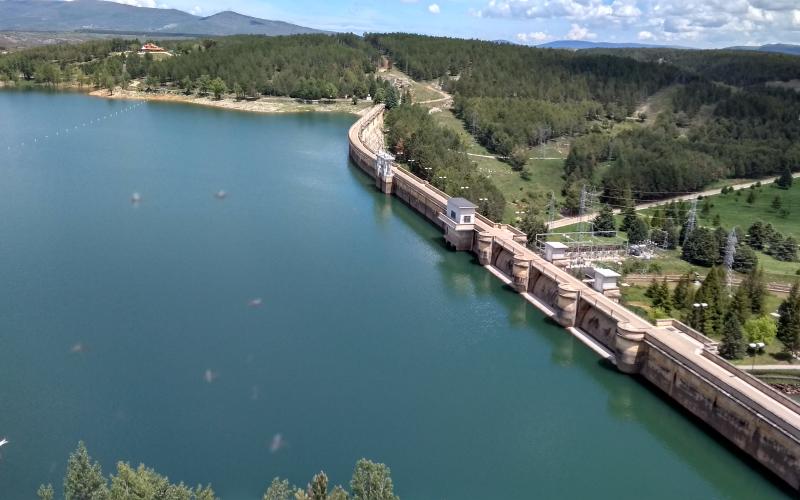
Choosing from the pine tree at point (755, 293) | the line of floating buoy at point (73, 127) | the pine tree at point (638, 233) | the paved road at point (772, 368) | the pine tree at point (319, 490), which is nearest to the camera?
the pine tree at point (319, 490)

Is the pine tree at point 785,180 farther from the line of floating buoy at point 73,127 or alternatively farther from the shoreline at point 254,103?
the line of floating buoy at point 73,127

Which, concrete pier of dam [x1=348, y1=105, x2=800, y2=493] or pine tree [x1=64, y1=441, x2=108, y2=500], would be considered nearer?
pine tree [x1=64, y1=441, x2=108, y2=500]

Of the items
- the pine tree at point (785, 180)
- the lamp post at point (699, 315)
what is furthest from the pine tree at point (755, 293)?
the pine tree at point (785, 180)

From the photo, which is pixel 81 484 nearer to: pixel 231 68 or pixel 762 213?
pixel 762 213

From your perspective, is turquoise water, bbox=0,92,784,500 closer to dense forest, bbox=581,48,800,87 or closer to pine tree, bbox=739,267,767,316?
pine tree, bbox=739,267,767,316

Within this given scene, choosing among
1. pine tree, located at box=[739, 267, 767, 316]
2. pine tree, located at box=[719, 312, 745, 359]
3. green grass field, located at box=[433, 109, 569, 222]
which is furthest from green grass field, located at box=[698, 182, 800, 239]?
pine tree, located at box=[719, 312, 745, 359]

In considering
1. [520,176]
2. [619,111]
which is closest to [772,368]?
[520,176]
